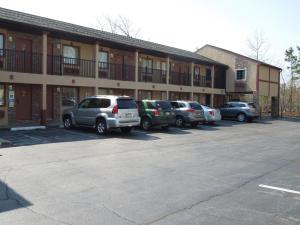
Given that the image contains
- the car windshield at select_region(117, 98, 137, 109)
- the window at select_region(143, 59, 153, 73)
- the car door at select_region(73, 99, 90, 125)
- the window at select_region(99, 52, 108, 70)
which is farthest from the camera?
the window at select_region(143, 59, 153, 73)

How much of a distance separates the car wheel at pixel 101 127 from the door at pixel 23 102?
5603 millimetres

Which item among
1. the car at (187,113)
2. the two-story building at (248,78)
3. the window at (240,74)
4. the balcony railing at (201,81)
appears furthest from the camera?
the window at (240,74)

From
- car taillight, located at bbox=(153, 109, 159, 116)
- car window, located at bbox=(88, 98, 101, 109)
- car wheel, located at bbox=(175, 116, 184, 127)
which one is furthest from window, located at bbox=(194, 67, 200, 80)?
car window, located at bbox=(88, 98, 101, 109)

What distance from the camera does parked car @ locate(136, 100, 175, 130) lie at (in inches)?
728

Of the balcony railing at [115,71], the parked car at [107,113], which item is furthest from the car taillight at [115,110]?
the balcony railing at [115,71]

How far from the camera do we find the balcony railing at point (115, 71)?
24.2m

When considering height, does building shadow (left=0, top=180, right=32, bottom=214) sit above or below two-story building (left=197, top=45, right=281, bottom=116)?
below

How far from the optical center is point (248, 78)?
35.3m

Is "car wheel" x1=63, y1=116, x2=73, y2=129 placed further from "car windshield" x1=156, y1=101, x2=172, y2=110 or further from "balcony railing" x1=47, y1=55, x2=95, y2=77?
"car windshield" x1=156, y1=101, x2=172, y2=110

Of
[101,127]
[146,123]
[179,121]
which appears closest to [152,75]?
[179,121]

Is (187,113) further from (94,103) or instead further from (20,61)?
(20,61)

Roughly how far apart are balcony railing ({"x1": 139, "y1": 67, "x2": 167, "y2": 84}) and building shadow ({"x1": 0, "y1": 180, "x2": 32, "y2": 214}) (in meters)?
20.9

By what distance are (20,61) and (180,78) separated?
1564 cm

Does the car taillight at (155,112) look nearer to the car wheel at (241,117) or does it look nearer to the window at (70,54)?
the window at (70,54)
